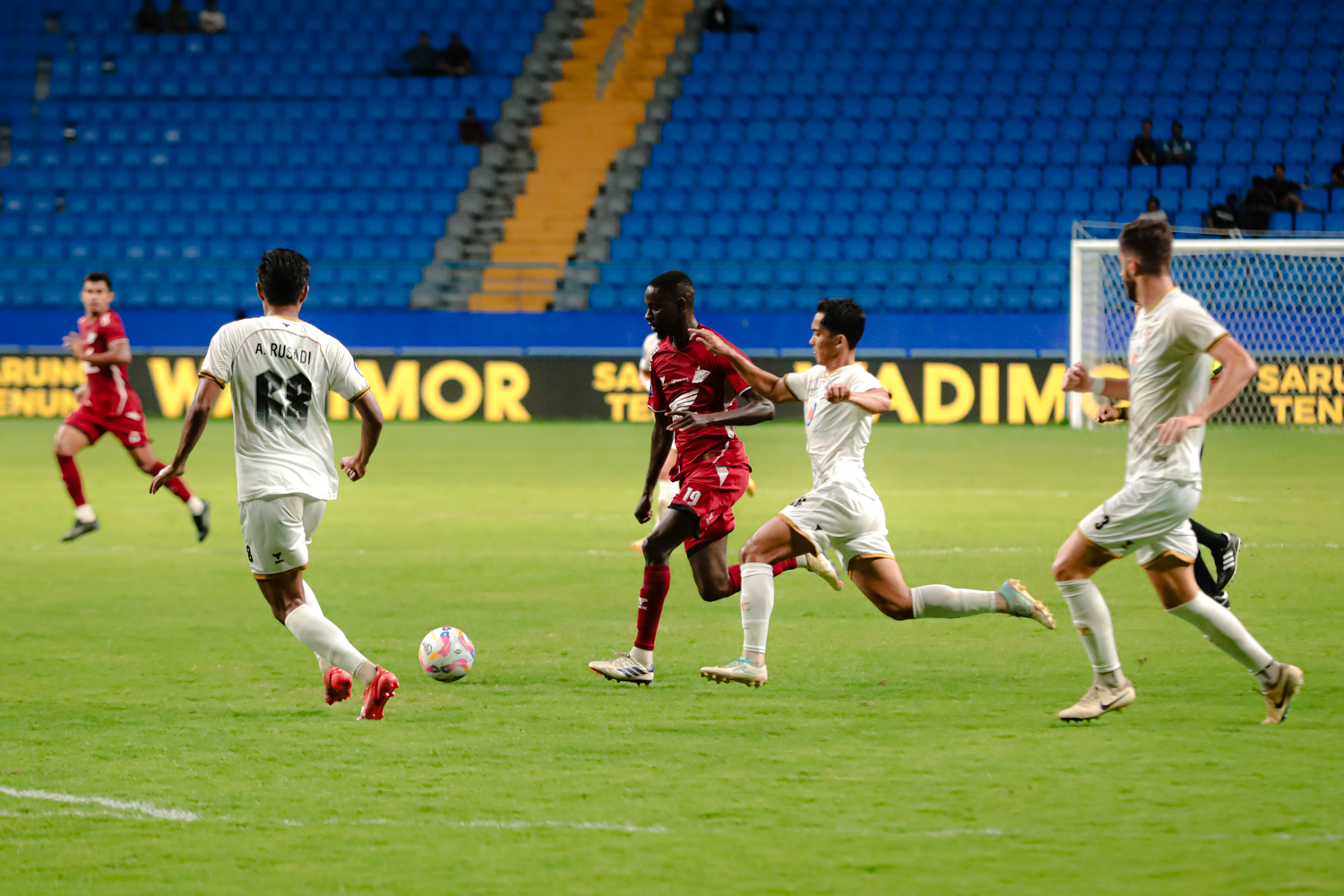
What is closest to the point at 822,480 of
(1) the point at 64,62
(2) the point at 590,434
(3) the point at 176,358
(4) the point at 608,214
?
(2) the point at 590,434

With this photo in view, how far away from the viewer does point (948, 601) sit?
6.41 m

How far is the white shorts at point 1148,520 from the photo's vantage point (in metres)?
5.31

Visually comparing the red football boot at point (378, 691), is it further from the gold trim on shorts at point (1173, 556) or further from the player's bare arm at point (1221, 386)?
the player's bare arm at point (1221, 386)

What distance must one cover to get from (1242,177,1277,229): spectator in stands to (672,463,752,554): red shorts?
2023cm

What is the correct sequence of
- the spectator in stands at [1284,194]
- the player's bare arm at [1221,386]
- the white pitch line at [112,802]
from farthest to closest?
1. the spectator in stands at [1284,194]
2. the player's bare arm at [1221,386]
3. the white pitch line at [112,802]

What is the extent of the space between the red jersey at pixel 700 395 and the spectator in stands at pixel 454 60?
85.5ft

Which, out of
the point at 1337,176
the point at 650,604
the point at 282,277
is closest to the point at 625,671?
the point at 650,604

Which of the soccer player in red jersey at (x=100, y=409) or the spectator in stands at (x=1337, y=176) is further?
the spectator in stands at (x=1337, y=176)

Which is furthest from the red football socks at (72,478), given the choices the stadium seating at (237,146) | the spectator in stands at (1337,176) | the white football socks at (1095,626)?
the spectator in stands at (1337,176)

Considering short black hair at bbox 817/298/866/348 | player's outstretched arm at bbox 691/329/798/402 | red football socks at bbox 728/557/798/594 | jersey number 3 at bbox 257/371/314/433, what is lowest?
red football socks at bbox 728/557/798/594

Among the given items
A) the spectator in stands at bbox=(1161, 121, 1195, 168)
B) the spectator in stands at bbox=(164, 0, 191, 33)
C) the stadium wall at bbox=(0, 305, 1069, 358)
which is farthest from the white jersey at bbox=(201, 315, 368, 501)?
the spectator in stands at bbox=(164, 0, 191, 33)

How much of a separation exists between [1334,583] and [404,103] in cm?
2538

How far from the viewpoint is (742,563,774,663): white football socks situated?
20.5 ft

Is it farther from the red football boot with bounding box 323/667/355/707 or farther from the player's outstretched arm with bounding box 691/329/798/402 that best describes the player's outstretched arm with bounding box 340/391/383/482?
the player's outstretched arm with bounding box 691/329/798/402
